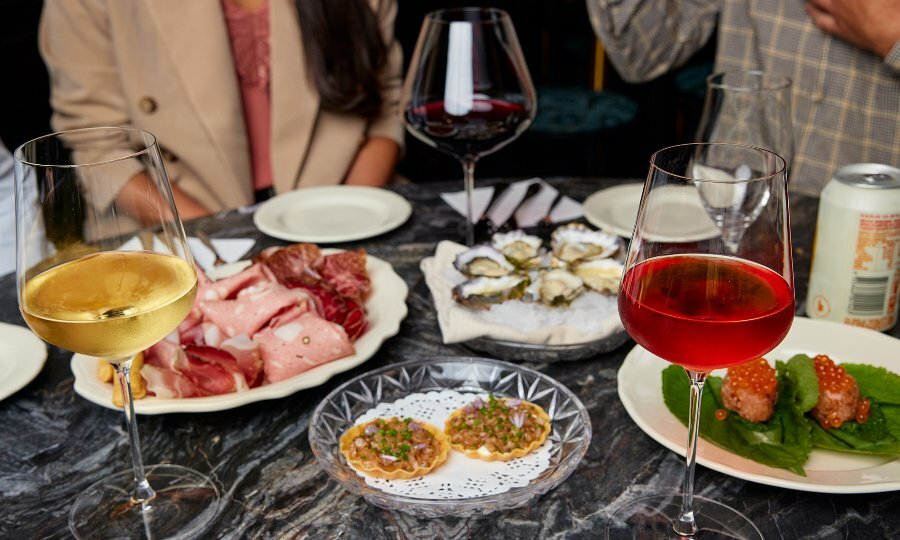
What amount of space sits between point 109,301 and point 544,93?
300 cm

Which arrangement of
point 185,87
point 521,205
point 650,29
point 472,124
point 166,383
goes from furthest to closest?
point 650,29 < point 185,87 < point 521,205 < point 472,124 < point 166,383

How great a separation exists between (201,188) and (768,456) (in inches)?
71.4

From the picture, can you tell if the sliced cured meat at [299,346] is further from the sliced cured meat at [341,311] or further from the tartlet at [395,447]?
the tartlet at [395,447]

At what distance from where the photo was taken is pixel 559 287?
3.93 feet

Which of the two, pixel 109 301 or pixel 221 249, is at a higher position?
pixel 109 301

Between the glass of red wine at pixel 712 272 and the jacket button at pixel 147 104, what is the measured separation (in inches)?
71.7

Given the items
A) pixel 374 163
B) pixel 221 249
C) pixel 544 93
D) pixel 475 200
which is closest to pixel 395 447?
pixel 221 249

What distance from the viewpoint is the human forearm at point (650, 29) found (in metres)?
2.30

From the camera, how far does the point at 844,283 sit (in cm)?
114

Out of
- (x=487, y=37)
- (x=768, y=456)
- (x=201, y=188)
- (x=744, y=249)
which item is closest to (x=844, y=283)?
(x=768, y=456)

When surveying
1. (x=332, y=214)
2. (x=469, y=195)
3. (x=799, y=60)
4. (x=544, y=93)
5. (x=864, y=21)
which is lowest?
(x=544, y=93)

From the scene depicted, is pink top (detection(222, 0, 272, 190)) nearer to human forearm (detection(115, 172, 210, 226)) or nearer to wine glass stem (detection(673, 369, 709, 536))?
human forearm (detection(115, 172, 210, 226))

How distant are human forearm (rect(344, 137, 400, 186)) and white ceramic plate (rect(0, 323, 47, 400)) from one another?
128 cm

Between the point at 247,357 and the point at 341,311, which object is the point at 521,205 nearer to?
the point at 341,311
